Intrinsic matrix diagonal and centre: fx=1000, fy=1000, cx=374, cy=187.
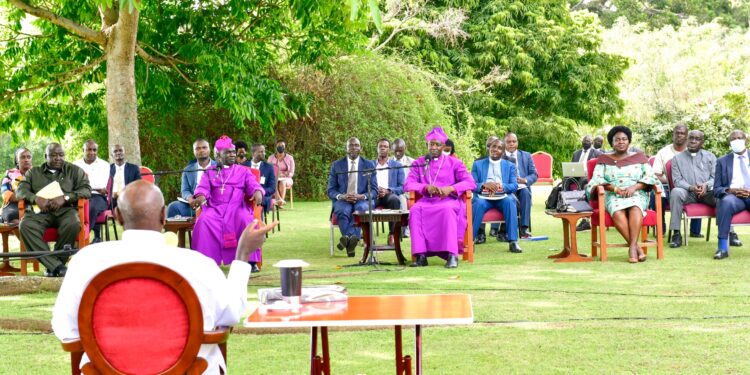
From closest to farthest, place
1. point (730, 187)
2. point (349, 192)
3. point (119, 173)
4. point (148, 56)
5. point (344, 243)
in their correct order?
1. point (730, 187)
2. point (344, 243)
3. point (349, 192)
4. point (119, 173)
5. point (148, 56)

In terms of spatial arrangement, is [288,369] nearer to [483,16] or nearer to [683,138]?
[683,138]

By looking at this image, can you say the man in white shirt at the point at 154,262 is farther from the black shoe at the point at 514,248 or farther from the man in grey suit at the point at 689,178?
the man in grey suit at the point at 689,178

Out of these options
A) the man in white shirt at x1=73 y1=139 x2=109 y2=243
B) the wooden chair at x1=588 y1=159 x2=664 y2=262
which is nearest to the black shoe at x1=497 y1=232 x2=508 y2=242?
the wooden chair at x1=588 y1=159 x2=664 y2=262

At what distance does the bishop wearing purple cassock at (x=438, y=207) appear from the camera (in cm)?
1159

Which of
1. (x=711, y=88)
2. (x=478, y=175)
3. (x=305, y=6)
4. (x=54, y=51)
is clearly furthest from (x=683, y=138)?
(x=711, y=88)

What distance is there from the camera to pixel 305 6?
49.2 feet

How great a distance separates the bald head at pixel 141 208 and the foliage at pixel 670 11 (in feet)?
169

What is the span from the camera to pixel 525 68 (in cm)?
3478

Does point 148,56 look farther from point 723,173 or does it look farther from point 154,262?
point 154,262

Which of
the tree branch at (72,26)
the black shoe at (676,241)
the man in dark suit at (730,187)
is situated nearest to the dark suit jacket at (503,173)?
the black shoe at (676,241)

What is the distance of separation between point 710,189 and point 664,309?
5.50 m

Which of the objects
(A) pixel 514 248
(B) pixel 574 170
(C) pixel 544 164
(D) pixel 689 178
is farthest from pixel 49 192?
(C) pixel 544 164

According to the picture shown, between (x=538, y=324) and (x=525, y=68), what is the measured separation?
2809cm

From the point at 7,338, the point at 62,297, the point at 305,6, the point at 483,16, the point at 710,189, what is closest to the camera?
the point at 62,297
